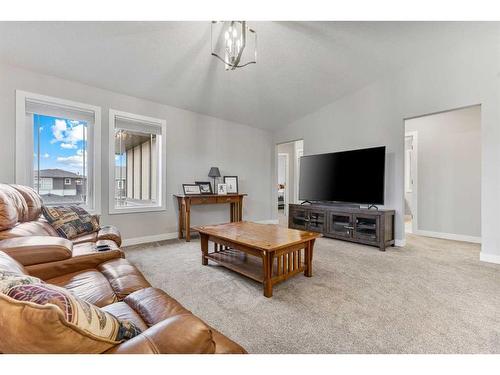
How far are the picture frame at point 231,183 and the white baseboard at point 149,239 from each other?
1395 millimetres

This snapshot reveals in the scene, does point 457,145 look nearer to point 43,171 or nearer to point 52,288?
point 52,288

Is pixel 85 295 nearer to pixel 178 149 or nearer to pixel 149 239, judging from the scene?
pixel 149 239

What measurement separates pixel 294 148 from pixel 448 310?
6.23m

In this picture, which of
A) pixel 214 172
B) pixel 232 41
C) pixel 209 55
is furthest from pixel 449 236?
pixel 209 55

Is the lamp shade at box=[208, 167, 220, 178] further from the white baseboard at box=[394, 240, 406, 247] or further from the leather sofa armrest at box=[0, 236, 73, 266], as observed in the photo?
the white baseboard at box=[394, 240, 406, 247]

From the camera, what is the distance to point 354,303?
202 centimetres

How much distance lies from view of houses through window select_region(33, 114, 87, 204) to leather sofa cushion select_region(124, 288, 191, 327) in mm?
3036

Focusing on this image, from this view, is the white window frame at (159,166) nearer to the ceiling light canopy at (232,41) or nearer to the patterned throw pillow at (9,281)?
the ceiling light canopy at (232,41)

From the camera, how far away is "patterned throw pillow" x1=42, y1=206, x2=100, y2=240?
243 centimetres

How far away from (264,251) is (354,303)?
0.86 meters

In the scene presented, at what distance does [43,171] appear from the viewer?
331cm

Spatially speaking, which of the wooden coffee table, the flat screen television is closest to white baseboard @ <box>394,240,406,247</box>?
the flat screen television

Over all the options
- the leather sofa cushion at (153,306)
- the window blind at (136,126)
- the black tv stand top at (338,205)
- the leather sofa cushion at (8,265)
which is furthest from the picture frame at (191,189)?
the leather sofa cushion at (8,265)
